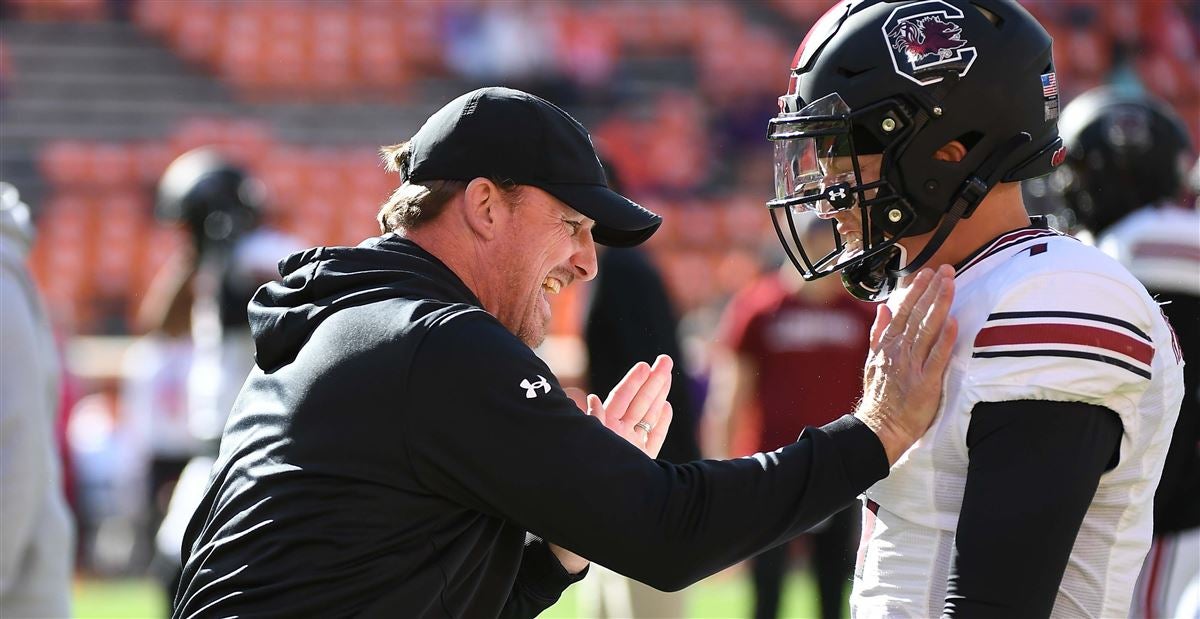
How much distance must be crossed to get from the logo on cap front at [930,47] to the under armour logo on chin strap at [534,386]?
0.64 m

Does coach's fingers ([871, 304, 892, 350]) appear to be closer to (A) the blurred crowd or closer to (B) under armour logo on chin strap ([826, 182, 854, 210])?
(B) under armour logo on chin strap ([826, 182, 854, 210])

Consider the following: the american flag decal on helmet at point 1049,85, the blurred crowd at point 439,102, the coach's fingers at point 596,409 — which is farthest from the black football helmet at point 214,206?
the american flag decal on helmet at point 1049,85

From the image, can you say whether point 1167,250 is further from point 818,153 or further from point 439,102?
point 439,102

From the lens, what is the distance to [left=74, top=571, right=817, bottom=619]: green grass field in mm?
7090

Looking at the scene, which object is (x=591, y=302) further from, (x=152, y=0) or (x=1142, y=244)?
(x=152, y=0)

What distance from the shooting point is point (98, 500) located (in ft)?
31.4

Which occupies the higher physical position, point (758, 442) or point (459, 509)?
point (459, 509)

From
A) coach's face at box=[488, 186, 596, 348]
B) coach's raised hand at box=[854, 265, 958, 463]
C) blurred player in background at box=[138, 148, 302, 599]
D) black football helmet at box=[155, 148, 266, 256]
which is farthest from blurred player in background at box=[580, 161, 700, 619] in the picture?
coach's raised hand at box=[854, 265, 958, 463]

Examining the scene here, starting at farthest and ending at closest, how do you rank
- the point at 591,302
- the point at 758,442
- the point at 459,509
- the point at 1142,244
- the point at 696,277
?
1. the point at 696,277
2. the point at 758,442
3. the point at 591,302
4. the point at 1142,244
5. the point at 459,509

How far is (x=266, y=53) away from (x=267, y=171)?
1.76 metres

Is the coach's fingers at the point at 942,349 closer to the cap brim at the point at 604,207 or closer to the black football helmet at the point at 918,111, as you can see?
the black football helmet at the point at 918,111

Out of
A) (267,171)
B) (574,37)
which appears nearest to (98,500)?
(267,171)

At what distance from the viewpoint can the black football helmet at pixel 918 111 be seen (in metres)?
1.84

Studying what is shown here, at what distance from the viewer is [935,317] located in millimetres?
1718
